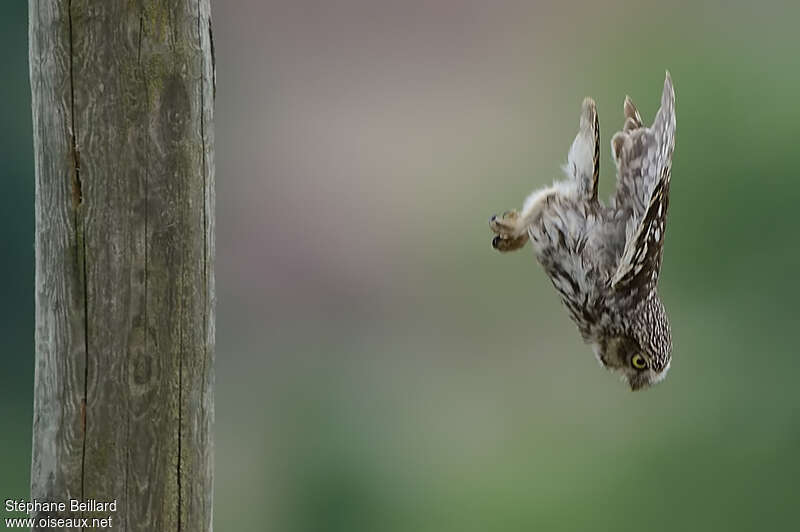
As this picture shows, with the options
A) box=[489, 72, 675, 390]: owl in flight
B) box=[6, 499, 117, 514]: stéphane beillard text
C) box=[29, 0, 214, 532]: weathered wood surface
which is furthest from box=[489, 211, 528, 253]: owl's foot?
box=[6, 499, 117, 514]: stéphane beillard text

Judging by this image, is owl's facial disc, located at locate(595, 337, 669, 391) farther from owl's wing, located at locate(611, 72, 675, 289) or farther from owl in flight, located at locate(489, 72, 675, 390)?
owl's wing, located at locate(611, 72, 675, 289)

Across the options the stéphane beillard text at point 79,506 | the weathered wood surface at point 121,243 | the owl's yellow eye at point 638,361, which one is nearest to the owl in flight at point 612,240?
the owl's yellow eye at point 638,361

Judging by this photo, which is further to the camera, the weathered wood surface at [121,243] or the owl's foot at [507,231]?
the owl's foot at [507,231]

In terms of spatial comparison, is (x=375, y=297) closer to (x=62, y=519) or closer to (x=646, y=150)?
(x=646, y=150)

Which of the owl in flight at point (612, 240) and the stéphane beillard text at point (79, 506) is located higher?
the owl in flight at point (612, 240)

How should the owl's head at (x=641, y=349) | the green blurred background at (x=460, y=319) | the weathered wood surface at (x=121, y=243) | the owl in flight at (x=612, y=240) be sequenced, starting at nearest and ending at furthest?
the weathered wood surface at (x=121, y=243)
the owl in flight at (x=612, y=240)
the owl's head at (x=641, y=349)
the green blurred background at (x=460, y=319)

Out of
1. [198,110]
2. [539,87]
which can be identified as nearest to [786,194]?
[539,87]

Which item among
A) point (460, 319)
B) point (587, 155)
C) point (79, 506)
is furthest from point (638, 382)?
point (460, 319)

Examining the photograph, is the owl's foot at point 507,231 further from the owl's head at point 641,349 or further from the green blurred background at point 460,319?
the green blurred background at point 460,319
